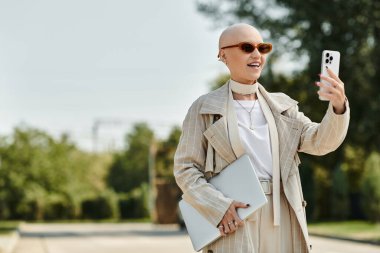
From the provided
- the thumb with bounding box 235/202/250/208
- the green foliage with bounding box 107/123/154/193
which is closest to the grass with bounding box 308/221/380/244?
the thumb with bounding box 235/202/250/208

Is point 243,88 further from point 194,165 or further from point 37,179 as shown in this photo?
point 37,179

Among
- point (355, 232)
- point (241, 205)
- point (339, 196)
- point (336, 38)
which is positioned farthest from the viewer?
point (339, 196)

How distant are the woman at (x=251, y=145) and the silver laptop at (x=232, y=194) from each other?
3cm

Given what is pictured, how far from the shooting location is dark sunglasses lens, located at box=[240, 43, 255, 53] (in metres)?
3.18

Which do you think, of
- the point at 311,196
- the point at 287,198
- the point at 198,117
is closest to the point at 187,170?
the point at 198,117

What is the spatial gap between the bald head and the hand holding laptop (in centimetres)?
66

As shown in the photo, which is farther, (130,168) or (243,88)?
(130,168)

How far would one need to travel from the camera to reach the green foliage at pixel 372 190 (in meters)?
26.8

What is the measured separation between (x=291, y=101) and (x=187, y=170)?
21.1 inches

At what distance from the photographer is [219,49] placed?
10.8 feet

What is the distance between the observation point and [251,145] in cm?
313

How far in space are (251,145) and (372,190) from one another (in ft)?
81.2

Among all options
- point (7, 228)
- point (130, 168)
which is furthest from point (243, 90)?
point (130, 168)

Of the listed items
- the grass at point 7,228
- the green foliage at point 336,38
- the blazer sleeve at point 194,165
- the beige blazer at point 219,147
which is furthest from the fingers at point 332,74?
the grass at point 7,228
